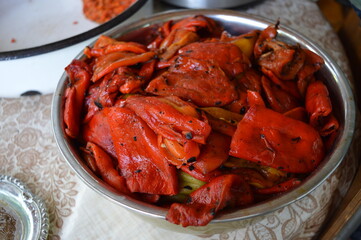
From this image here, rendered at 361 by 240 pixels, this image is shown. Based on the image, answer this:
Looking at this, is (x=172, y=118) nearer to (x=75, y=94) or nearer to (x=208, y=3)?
(x=75, y=94)

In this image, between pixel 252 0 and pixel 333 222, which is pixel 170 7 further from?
pixel 333 222

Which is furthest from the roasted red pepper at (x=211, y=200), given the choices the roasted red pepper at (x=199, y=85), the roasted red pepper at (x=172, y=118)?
the roasted red pepper at (x=199, y=85)

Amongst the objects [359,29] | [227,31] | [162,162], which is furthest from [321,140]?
[359,29]

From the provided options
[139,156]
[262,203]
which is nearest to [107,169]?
[139,156]

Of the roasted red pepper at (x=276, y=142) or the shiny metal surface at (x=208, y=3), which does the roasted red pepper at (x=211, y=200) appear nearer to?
the roasted red pepper at (x=276, y=142)

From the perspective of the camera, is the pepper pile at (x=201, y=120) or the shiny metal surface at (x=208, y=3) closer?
the pepper pile at (x=201, y=120)

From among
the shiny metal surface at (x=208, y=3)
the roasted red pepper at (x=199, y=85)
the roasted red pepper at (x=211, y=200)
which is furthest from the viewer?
the shiny metal surface at (x=208, y=3)
